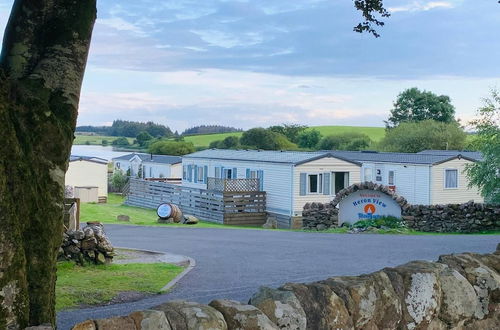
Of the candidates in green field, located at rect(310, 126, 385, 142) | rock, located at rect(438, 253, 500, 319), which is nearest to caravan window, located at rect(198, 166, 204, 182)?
rock, located at rect(438, 253, 500, 319)

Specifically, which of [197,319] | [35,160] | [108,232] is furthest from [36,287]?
[108,232]

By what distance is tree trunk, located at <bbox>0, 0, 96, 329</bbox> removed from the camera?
4105 mm

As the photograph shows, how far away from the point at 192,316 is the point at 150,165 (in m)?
59.9

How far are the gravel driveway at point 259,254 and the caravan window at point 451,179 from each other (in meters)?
17.7

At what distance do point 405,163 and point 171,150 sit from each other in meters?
42.0

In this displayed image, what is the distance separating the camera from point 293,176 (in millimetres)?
39562

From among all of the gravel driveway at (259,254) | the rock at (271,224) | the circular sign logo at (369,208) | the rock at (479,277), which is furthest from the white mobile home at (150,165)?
the rock at (479,277)

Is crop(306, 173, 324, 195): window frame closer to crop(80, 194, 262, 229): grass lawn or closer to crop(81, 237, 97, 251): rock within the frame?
crop(80, 194, 262, 229): grass lawn

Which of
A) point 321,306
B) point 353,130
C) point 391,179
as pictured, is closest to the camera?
point 321,306

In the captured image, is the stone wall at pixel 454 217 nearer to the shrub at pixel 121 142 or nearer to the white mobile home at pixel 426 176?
the white mobile home at pixel 426 176

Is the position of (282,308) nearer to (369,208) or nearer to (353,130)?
(369,208)

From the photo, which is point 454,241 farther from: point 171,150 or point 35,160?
point 171,150

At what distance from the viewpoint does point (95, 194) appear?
49812mm

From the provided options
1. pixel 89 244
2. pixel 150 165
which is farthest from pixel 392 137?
pixel 89 244
